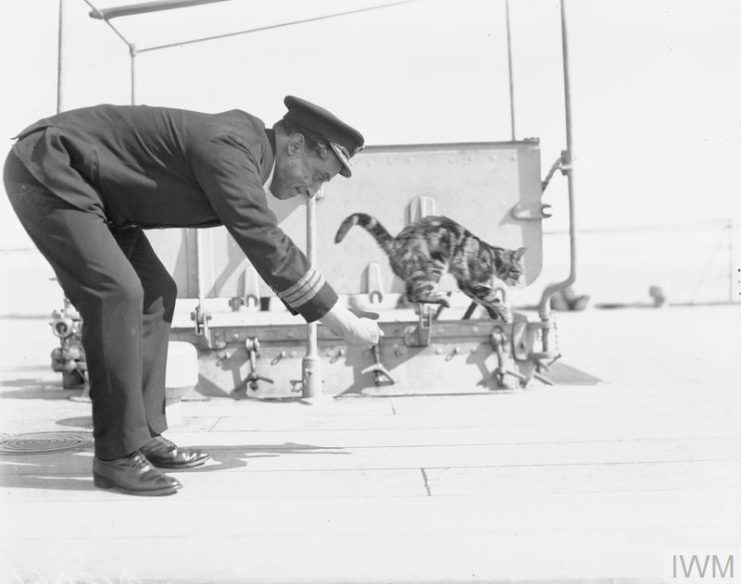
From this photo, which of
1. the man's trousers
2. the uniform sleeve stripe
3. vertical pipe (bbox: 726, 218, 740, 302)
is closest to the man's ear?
the uniform sleeve stripe

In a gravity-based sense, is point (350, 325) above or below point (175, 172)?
below

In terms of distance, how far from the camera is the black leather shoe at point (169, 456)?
2.88m

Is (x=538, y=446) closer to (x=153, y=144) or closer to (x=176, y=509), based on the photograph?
(x=176, y=509)

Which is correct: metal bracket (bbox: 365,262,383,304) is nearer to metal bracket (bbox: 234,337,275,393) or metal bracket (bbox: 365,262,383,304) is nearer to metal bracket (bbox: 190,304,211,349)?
metal bracket (bbox: 234,337,275,393)

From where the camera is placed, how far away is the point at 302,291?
2.54 metres

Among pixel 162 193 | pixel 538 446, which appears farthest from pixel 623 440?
pixel 162 193

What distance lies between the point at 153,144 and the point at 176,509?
1119 millimetres

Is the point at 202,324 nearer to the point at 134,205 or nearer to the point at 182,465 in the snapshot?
the point at 182,465

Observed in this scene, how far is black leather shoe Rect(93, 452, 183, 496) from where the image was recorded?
252 centimetres

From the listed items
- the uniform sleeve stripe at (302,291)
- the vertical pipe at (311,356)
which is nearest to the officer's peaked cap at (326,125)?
the uniform sleeve stripe at (302,291)

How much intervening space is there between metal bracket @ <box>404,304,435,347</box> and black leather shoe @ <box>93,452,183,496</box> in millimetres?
2393

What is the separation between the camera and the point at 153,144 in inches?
102

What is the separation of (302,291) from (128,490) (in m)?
0.81

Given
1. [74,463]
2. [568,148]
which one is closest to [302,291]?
[74,463]
